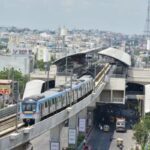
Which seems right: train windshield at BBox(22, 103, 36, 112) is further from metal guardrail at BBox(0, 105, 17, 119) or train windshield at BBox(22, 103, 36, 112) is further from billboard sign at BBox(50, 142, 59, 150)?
billboard sign at BBox(50, 142, 59, 150)

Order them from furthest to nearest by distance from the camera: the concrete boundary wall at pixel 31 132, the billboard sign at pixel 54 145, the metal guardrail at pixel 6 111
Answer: the metal guardrail at pixel 6 111 < the billboard sign at pixel 54 145 < the concrete boundary wall at pixel 31 132

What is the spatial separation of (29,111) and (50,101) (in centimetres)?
461

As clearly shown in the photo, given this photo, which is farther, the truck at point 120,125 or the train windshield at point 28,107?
the truck at point 120,125

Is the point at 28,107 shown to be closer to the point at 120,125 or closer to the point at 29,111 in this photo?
the point at 29,111

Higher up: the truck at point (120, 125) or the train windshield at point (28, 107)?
the train windshield at point (28, 107)

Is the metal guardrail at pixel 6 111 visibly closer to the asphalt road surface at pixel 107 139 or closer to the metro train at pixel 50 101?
the metro train at pixel 50 101

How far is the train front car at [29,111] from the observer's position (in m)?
37.4

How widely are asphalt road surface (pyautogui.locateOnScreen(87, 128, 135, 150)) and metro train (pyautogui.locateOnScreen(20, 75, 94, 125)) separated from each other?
156 inches

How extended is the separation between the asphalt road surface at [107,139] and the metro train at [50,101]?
13.0ft

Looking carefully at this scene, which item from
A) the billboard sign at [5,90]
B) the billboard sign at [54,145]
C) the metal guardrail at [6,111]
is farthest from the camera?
the billboard sign at [5,90]

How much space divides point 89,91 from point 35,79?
55.0 ft

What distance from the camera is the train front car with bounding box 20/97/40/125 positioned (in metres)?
37.4

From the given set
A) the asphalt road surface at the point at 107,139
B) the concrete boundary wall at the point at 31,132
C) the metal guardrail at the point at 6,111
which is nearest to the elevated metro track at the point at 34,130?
the concrete boundary wall at the point at 31,132

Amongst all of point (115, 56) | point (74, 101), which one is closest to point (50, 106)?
point (74, 101)
